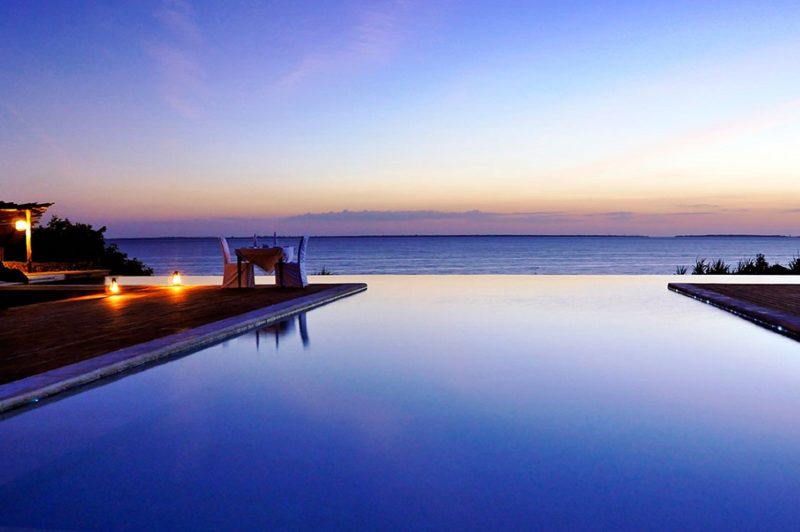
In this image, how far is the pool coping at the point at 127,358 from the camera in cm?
365

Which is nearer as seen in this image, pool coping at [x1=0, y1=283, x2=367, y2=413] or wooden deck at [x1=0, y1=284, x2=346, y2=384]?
pool coping at [x1=0, y1=283, x2=367, y2=413]

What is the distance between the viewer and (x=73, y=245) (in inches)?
837

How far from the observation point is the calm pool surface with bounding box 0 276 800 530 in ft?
7.28

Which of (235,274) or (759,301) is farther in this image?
(235,274)

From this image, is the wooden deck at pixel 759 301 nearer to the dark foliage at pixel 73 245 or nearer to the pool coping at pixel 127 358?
the pool coping at pixel 127 358

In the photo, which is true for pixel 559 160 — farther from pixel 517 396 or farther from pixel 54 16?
pixel 517 396

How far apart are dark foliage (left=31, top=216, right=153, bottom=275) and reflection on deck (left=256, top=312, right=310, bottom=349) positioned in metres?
14.5

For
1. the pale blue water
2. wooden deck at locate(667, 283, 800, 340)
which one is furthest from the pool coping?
the pale blue water

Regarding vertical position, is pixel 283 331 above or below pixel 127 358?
below

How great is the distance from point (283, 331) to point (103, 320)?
189 cm

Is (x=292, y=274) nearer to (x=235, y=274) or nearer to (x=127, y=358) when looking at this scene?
(x=235, y=274)

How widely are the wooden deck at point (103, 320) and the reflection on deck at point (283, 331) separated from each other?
56cm

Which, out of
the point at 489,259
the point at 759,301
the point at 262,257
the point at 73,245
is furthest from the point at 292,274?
the point at 489,259

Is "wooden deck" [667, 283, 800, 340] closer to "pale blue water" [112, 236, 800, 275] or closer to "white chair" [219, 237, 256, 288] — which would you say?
"white chair" [219, 237, 256, 288]
